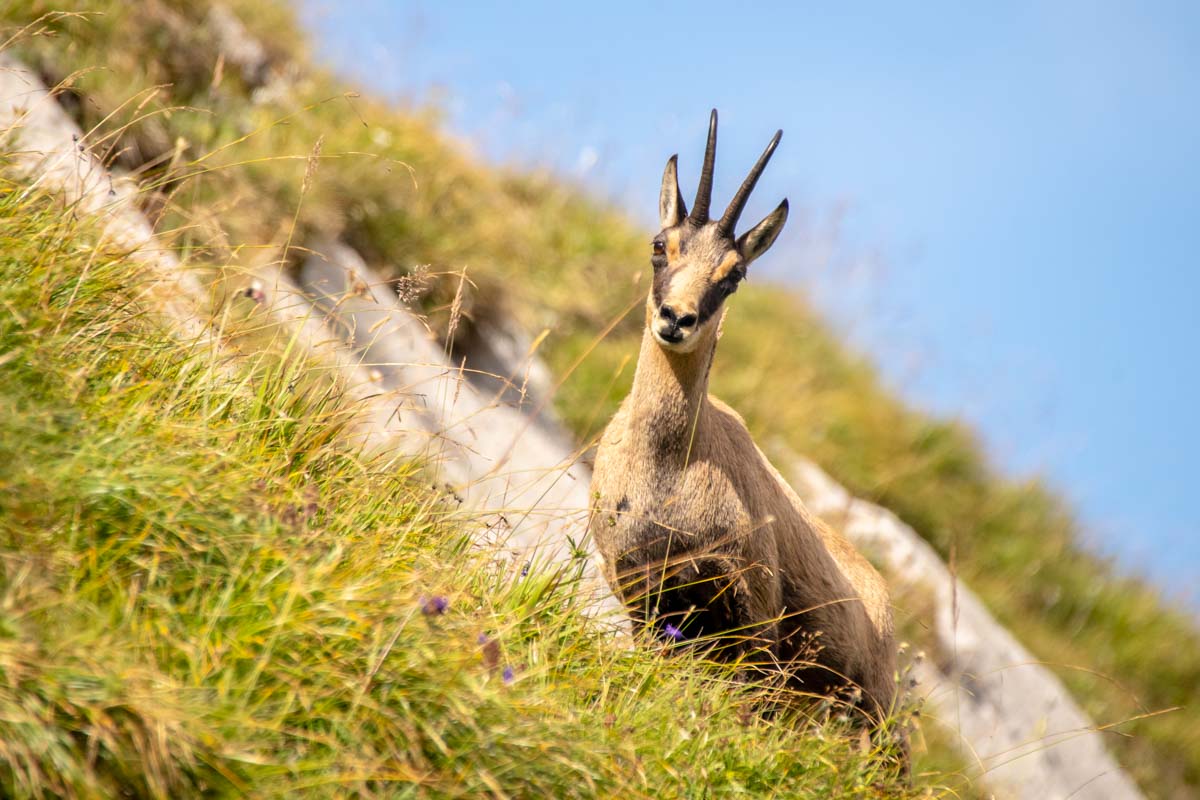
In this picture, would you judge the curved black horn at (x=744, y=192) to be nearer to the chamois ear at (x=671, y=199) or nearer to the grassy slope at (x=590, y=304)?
the chamois ear at (x=671, y=199)

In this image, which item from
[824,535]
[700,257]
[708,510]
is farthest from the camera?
[824,535]

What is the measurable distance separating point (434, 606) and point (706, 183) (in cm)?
291

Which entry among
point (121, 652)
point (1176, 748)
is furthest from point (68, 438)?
point (1176, 748)

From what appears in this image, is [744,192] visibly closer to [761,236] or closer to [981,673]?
[761,236]

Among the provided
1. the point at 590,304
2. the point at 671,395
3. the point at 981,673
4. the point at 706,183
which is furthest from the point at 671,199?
the point at 981,673

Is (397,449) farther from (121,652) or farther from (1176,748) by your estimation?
(1176,748)

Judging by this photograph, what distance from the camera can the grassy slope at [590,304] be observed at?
8.48m

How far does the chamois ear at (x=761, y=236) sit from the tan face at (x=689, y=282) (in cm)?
10

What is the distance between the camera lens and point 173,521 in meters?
2.92

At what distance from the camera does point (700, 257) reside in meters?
5.21

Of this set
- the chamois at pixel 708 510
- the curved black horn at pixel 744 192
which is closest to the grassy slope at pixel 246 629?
the chamois at pixel 708 510

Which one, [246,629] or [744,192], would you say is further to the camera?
[744,192]

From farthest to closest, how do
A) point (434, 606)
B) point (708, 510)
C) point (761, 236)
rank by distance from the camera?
point (761, 236) < point (708, 510) < point (434, 606)

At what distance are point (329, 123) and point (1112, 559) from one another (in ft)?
33.6
